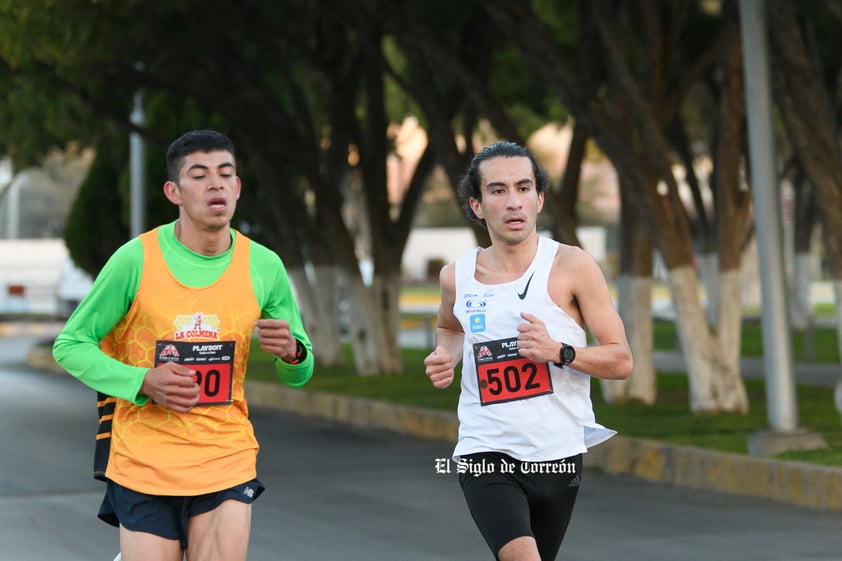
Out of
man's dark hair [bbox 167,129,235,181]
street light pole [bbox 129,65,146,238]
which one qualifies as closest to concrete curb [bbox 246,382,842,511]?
man's dark hair [bbox 167,129,235,181]

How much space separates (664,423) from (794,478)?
121 inches

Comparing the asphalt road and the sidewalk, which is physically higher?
the sidewalk

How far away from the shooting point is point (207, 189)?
202 inches

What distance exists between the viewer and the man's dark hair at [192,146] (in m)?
5.19

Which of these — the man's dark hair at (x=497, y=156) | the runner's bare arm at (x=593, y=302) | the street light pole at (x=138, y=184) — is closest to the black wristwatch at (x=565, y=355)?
the runner's bare arm at (x=593, y=302)

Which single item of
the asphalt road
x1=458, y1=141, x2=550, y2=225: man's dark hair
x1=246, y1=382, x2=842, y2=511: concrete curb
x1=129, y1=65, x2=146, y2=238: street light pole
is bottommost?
the asphalt road

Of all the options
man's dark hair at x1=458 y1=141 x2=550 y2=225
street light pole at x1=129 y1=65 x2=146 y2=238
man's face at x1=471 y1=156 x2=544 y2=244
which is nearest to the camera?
man's face at x1=471 y1=156 x2=544 y2=244

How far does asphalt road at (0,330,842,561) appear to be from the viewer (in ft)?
29.7

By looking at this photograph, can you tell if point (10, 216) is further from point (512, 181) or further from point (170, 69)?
point (512, 181)

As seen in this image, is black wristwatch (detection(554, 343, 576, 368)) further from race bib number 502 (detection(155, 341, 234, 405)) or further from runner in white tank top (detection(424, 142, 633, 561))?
race bib number 502 (detection(155, 341, 234, 405))

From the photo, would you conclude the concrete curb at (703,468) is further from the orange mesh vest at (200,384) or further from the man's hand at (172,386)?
the man's hand at (172,386)

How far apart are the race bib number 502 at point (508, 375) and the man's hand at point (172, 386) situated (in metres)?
0.91

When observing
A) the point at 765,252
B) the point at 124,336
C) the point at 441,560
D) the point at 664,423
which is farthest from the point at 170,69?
the point at 124,336

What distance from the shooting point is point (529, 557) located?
16.4 feet
